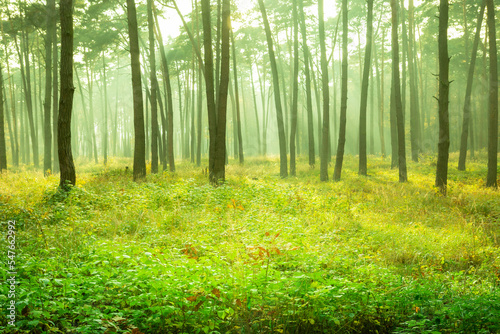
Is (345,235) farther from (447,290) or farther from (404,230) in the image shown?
(447,290)

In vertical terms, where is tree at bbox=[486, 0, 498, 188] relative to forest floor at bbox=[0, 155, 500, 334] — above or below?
above

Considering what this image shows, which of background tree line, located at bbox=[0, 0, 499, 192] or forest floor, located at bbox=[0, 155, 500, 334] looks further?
background tree line, located at bbox=[0, 0, 499, 192]

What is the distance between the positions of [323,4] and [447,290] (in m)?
15.1

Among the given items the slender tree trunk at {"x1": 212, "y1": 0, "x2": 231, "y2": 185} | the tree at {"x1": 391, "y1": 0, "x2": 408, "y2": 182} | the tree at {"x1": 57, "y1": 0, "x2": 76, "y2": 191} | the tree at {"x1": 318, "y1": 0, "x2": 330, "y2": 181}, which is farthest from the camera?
the tree at {"x1": 318, "y1": 0, "x2": 330, "y2": 181}

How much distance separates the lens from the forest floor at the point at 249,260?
3355 millimetres

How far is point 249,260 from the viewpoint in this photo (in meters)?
5.05

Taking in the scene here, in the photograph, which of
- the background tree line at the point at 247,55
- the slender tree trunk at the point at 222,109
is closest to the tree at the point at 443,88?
the background tree line at the point at 247,55

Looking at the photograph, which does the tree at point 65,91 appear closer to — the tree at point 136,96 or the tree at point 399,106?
the tree at point 136,96

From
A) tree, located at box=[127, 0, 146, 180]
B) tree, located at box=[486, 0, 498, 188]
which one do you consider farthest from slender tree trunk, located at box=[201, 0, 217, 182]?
tree, located at box=[486, 0, 498, 188]

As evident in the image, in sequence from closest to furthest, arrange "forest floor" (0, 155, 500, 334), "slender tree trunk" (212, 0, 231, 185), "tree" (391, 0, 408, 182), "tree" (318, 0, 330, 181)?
"forest floor" (0, 155, 500, 334), "slender tree trunk" (212, 0, 231, 185), "tree" (391, 0, 408, 182), "tree" (318, 0, 330, 181)

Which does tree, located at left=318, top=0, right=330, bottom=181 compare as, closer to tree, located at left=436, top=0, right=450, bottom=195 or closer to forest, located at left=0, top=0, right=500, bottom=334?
forest, located at left=0, top=0, right=500, bottom=334

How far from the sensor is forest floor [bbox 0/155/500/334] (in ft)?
11.0

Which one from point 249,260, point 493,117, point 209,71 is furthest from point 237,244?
point 493,117

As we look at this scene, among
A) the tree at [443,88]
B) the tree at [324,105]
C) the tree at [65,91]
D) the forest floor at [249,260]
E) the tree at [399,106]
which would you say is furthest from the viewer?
the tree at [324,105]
